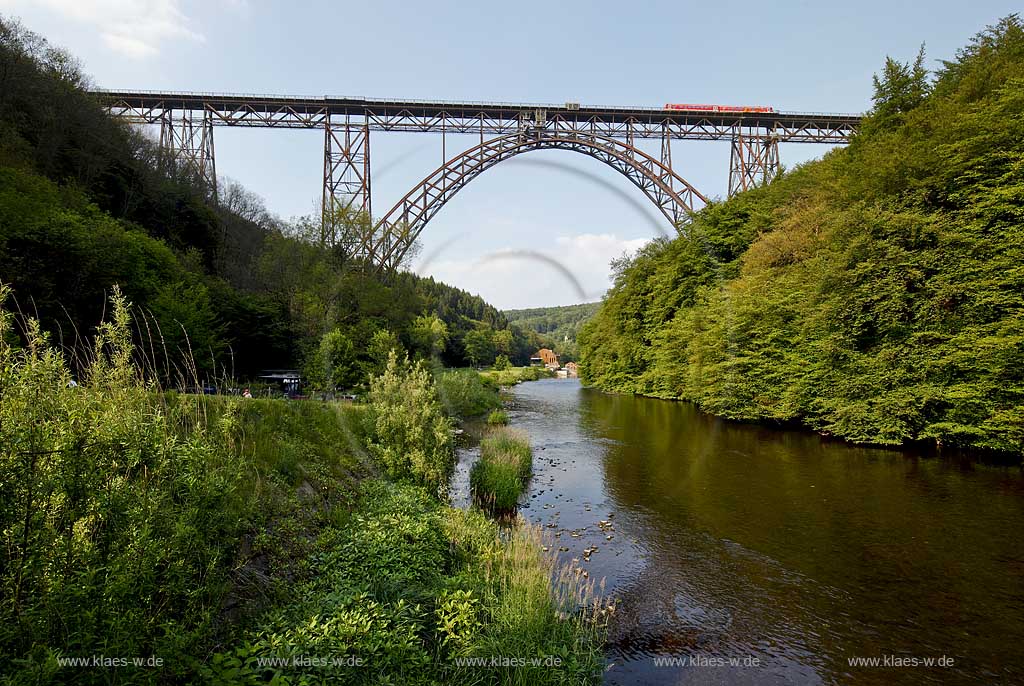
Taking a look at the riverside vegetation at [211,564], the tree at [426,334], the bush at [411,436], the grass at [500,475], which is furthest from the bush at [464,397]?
the riverside vegetation at [211,564]

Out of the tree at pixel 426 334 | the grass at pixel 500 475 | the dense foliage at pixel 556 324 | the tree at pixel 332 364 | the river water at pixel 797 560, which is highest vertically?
the dense foliage at pixel 556 324

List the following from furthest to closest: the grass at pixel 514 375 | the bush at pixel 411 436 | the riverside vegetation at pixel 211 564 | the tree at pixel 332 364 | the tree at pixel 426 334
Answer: the grass at pixel 514 375 < the tree at pixel 426 334 < the tree at pixel 332 364 < the bush at pixel 411 436 < the riverside vegetation at pixel 211 564

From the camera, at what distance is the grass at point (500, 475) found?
12625 millimetres

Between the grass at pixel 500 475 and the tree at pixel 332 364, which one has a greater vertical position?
the tree at pixel 332 364

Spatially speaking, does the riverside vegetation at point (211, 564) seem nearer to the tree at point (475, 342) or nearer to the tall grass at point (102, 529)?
the tall grass at point (102, 529)

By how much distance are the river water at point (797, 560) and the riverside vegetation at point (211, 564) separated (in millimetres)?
1399

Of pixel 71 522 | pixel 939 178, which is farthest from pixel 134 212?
pixel 939 178

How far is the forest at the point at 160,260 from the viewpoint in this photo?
59.8 feet

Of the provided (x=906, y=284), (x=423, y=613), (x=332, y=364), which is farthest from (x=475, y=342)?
(x=423, y=613)

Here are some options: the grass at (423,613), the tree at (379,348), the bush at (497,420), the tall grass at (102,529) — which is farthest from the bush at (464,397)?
the tall grass at (102,529)

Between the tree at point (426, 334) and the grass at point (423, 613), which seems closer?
the grass at point (423, 613)

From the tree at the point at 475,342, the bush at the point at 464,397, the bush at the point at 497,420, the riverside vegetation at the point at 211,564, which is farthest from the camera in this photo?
the tree at the point at 475,342

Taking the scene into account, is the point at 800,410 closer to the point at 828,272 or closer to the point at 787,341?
the point at 787,341

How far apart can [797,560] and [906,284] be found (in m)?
13.5
